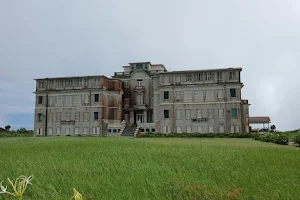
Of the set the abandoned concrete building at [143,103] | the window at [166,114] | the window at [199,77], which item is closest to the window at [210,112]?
the abandoned concrete building at [143,103]

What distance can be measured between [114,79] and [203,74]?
1637 cm

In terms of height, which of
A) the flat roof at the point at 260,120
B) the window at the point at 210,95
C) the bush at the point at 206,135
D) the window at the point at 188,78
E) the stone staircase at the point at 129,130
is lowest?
the bush at the point at 206,135

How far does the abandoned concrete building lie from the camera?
44.5 m

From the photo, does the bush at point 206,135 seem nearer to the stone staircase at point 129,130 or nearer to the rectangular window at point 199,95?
the stone staircase at point 129,130

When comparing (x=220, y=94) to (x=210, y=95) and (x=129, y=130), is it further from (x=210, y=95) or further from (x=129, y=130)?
(x=129, y=130)

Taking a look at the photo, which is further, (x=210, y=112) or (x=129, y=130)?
(x=129, y=130)

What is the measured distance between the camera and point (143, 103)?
171 feet

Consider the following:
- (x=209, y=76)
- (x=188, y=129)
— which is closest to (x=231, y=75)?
(x=209, y=76)

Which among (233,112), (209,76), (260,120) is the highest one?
(209,76)

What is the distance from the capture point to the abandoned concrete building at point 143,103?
4453 centimetres

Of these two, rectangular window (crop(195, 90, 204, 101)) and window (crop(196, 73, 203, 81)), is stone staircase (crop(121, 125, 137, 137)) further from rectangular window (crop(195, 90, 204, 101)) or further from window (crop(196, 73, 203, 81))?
window (crop(196, 73, 203, 81))

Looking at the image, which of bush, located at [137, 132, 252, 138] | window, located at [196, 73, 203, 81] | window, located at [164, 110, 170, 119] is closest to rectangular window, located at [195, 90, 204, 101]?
window, located at [196, 73, 203, 81]

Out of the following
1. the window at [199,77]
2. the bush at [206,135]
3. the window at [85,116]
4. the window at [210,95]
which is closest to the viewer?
the bush at [206,135]

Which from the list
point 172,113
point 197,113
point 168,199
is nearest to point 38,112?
point 172,113
